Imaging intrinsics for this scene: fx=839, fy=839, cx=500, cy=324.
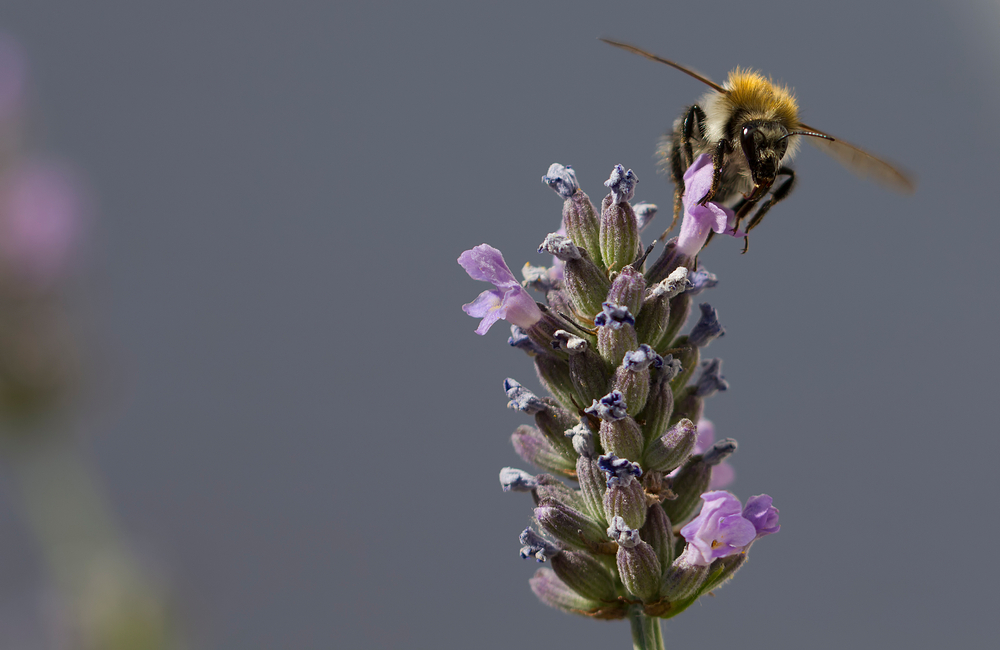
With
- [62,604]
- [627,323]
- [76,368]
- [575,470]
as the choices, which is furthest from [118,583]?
[627,323]

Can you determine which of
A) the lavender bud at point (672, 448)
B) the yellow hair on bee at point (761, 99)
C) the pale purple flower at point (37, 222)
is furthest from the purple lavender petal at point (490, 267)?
the pale purple flower at point (37, 222)

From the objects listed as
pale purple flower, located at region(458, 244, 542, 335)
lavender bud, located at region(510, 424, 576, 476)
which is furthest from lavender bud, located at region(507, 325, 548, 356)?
lavender bud, located at region(510, 424, 576, 476)

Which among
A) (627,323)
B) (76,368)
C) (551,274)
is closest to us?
(627,323)

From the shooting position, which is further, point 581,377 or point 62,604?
point 62,604

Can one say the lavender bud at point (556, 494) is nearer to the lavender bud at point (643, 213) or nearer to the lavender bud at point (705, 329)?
the lavender bud at point (705, 329)

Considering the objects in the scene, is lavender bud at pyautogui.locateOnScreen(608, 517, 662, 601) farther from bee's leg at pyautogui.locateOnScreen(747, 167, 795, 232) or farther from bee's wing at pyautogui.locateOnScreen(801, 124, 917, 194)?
bee's wing at pyautogui.locateOnScreen(801, 124, 917, 194)

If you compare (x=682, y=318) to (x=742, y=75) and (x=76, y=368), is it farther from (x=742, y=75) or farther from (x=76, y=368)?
(x=76, y=368)
